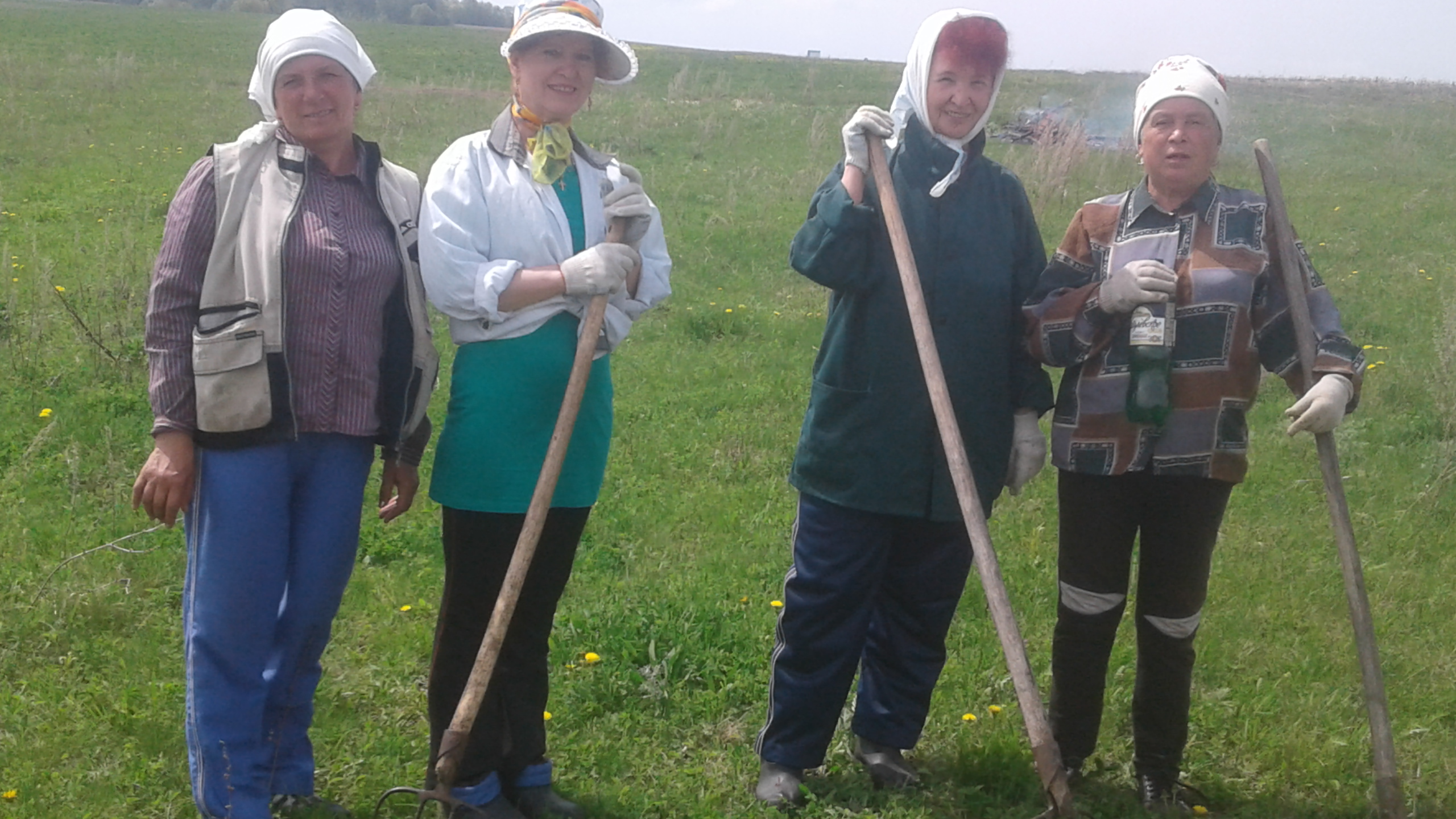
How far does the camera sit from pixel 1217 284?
2842 mm

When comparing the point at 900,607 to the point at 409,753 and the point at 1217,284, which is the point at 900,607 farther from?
the point at 409,753

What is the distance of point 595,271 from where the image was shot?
2607 mm

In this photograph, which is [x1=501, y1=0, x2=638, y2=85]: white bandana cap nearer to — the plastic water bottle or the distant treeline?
the plastic water bottle

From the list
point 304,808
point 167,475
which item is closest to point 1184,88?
point 167,475

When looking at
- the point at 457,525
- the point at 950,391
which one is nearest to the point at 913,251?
the point at 950,391

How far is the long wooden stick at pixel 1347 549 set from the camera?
280cm

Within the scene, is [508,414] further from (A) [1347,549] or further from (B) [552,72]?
(A) [1347,549]

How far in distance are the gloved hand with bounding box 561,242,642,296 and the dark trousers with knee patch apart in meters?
1.30

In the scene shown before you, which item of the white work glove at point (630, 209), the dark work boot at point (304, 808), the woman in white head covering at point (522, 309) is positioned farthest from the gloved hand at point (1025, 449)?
the dark work boot at point (304, 808)

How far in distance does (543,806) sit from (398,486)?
3.07 feet

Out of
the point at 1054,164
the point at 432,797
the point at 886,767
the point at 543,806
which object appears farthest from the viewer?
the point at 1054,164

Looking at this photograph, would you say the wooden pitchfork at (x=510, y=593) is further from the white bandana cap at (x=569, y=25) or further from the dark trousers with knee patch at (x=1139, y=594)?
the dark trousers with knee patch at (x=1139, y=594)

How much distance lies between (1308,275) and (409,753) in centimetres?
277

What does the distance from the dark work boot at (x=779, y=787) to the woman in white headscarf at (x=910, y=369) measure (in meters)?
0.01
